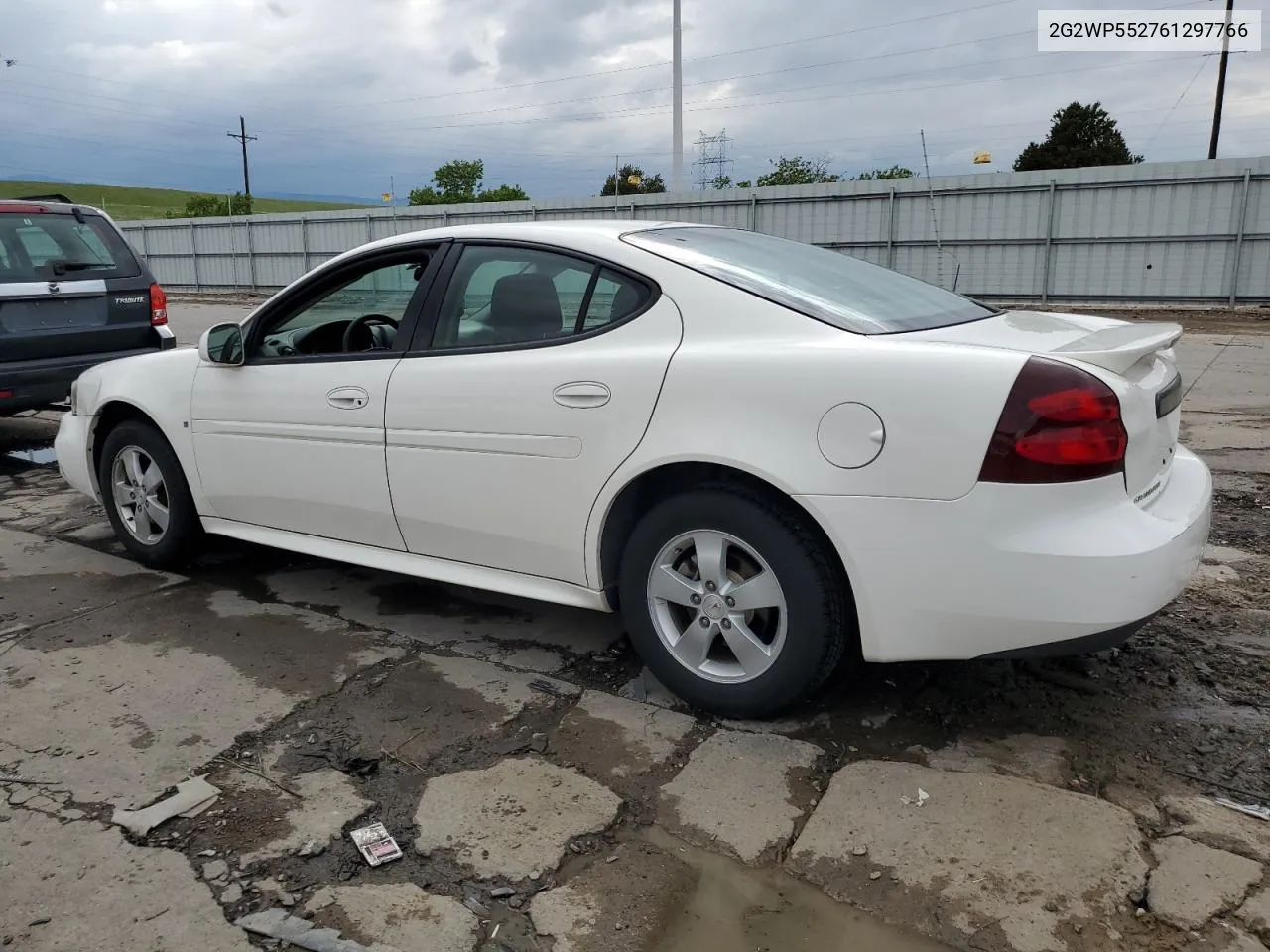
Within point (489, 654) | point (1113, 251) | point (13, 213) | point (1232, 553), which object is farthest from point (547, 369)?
point (1113, 251)

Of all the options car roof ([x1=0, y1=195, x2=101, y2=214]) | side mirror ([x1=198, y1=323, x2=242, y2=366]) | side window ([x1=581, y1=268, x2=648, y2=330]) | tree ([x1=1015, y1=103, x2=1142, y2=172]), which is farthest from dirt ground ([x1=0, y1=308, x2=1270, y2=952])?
tree ([x1=1015, y1=103, x2=1142, y2=172])

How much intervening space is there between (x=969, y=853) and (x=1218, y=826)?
25.0 inches

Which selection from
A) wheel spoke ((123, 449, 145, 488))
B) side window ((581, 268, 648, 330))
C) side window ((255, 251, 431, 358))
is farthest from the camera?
wheel spoke ((123, 449, 145, 488))

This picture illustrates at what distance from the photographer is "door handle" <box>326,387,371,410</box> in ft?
11.9

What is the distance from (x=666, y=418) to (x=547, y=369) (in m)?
0.48

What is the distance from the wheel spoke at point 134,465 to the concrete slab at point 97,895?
2.28m

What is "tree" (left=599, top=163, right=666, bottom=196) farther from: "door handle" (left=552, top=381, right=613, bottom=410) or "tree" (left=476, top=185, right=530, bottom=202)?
"door handle" (left=552, top=381, right=613, bottom=410)

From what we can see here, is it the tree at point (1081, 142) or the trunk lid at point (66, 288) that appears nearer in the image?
the trunk lid at point (66, 288)

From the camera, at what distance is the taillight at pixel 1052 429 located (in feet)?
8.13

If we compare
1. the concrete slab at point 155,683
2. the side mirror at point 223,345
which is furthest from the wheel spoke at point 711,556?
the side mirror at point 223,345

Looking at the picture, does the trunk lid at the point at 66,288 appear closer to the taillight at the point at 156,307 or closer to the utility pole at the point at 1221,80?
the taillight at the point at 156,307

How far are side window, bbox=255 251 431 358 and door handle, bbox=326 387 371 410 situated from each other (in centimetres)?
25

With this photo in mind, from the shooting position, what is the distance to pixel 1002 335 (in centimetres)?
292

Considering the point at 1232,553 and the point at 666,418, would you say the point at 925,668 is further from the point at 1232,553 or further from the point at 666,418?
the point at 1232,553
